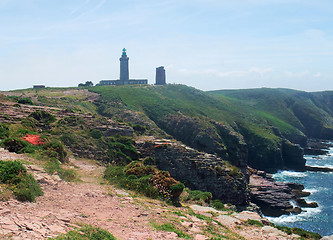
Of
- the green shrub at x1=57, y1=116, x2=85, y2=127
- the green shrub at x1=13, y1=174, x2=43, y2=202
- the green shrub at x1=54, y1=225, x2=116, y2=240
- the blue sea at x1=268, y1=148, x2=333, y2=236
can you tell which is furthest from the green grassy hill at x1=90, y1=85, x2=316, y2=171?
the green shrub at x1=54, y1=225, x2=116, y2=240

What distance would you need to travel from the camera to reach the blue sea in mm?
39531

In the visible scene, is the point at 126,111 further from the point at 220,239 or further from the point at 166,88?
the point at 220,239

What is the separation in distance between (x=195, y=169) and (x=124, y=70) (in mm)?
101228

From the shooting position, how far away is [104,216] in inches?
435

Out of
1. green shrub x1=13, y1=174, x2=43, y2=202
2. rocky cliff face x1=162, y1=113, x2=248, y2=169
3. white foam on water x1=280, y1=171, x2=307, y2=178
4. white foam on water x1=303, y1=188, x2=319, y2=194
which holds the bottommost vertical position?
white foam on water x1=280, y1=171, x2=307, y2=178

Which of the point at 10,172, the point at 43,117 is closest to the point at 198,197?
the point at 10,172

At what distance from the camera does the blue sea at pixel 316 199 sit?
39.5m

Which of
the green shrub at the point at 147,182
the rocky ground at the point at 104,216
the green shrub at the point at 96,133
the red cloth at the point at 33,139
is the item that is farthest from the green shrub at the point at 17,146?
the green shrub at the point at 96,133

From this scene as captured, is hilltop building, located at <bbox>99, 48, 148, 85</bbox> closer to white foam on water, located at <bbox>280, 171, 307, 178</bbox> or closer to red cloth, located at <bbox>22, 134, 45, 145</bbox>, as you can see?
white foam on water, located at <bbox>280, 171, 307, 178</bbox>

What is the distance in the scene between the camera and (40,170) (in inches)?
603

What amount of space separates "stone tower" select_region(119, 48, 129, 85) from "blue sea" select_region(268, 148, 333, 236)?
81.2m

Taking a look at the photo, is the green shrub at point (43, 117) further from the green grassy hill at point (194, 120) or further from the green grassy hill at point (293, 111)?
the green grassy hill at point (293, 111)

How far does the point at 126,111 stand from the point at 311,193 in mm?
46912

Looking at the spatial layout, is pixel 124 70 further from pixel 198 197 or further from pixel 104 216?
pixel 104 216
